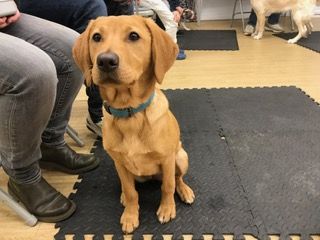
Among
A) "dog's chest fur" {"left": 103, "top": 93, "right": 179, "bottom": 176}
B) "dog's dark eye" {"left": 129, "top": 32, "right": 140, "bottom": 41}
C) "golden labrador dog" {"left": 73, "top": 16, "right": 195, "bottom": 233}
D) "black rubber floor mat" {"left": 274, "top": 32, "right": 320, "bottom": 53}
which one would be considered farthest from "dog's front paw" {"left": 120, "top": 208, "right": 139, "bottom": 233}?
"black rubber floor mat" {"left": 274, "top": 32, "right": 320, "bottom": 53}

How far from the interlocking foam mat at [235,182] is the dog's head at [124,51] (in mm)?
558

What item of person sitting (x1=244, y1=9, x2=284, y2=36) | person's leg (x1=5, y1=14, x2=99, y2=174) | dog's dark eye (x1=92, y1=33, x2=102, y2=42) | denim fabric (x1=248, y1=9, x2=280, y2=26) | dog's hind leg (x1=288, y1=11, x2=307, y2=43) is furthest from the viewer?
denim fabric (x1=248, y1=9, x2=280, y2=26)

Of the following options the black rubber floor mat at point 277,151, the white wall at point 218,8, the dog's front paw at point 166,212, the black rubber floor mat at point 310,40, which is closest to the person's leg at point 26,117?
the dog's front paw at point 166,212

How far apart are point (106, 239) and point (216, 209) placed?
450mm

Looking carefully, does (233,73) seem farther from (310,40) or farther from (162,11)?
(310,40)

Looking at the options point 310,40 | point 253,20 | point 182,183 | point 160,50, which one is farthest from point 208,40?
point 160,50

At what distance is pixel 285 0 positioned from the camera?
443 cm

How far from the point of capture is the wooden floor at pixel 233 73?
158cm

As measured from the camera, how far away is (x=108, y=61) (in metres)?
1.01

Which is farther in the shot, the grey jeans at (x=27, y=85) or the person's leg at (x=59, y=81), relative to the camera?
the person's leg at (x=59, y=81)

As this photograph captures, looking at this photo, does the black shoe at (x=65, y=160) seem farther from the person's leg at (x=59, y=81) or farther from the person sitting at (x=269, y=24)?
the person sitting at (x=269, y=24)

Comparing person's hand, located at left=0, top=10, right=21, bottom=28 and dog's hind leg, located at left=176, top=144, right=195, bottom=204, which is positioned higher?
person's hand, located at left=0, top=10, right=21, bottom=28

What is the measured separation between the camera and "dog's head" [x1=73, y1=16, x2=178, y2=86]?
1.04 metres

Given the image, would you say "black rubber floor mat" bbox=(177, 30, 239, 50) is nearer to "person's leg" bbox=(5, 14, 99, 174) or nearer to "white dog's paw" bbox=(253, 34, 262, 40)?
"white dog's paw" bbox=(253, 34, 262, 40)
